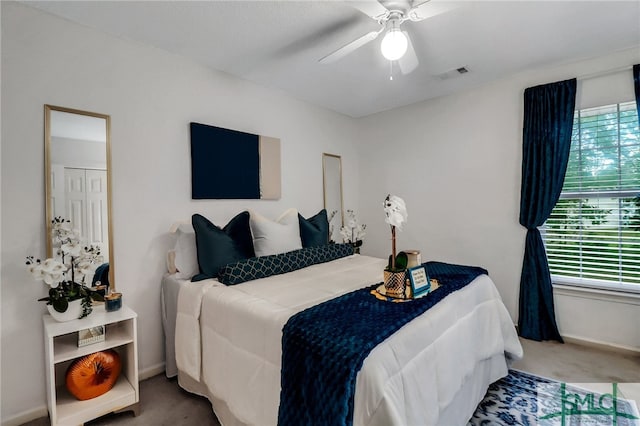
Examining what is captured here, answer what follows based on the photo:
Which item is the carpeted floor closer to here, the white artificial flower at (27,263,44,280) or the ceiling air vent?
the white artificial flower at (27,263,44,280)

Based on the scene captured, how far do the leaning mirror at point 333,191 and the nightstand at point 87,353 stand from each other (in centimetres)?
251

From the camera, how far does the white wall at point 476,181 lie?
2730 millimetres

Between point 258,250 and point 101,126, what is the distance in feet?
4.85

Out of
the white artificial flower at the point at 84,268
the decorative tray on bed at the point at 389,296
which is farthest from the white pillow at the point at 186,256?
the decorative tray on bed at the point at 389,296

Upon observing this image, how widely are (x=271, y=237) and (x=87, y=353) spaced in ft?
4.67

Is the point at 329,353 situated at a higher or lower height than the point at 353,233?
lower

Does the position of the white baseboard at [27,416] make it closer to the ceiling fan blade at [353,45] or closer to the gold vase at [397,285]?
the gold vase at [397,285]

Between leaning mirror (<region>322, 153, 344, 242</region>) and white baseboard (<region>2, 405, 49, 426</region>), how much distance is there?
297cm

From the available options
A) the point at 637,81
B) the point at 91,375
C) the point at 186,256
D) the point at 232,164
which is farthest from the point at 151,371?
the point at 637,81

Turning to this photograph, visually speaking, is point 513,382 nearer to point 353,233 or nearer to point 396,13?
point 353,233

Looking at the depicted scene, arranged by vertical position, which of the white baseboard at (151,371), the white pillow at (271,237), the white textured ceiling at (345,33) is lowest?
the white baseboard at (151,371)

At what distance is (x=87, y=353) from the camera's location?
178 cm

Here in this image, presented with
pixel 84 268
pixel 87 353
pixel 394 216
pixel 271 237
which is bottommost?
pixel 87 353

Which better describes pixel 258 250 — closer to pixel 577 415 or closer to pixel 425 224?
pixel 425 224
